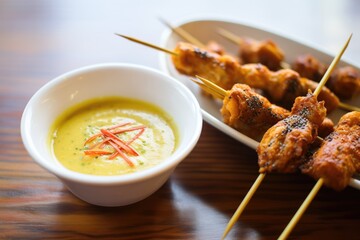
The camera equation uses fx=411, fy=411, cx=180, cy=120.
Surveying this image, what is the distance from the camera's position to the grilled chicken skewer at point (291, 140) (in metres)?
1.96

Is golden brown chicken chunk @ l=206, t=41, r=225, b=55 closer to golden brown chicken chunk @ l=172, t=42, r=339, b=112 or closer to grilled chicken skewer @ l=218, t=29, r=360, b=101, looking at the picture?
grilled chicken skewer @ l=218, t=29, r=360, b=101

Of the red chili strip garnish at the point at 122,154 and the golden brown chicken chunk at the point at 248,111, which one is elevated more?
the golden brown chicken chunk at the point at 248,111

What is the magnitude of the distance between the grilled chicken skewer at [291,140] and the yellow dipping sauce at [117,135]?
1.67ft

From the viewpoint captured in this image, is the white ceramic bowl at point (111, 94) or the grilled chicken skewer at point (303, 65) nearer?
the white ceramic bowl at point (111, 94)

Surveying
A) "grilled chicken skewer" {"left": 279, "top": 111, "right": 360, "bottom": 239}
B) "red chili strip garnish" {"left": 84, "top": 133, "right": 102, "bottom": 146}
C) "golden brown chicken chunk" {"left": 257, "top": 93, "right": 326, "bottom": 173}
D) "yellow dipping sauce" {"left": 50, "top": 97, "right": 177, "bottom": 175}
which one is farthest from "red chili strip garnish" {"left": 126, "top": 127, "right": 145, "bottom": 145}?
"grilled chicken skewer" {"left": 279, "top": 111, "right": 360, "bottom": 239}

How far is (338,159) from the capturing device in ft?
6.46

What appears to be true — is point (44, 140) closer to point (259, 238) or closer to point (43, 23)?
point (259, 238)

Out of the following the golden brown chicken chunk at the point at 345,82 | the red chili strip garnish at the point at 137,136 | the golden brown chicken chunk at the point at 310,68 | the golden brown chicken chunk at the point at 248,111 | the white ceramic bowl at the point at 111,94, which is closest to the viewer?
the white ceramic bowl at the point at 111,94

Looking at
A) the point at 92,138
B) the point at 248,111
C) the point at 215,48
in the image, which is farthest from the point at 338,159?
the point at 215,48

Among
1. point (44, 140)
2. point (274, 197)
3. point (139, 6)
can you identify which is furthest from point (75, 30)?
point (274, 197)

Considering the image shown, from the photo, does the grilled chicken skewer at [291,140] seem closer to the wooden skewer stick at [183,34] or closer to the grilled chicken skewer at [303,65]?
the grilled chicken skewer at [303,65]

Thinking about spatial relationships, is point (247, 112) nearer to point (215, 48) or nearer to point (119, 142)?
point (119, 142)

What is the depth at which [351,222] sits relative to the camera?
214 centimetres

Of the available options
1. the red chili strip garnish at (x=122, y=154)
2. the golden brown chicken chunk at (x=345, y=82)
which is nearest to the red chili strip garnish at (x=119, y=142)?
the red chili strip garnish at (x=122, y=154)
